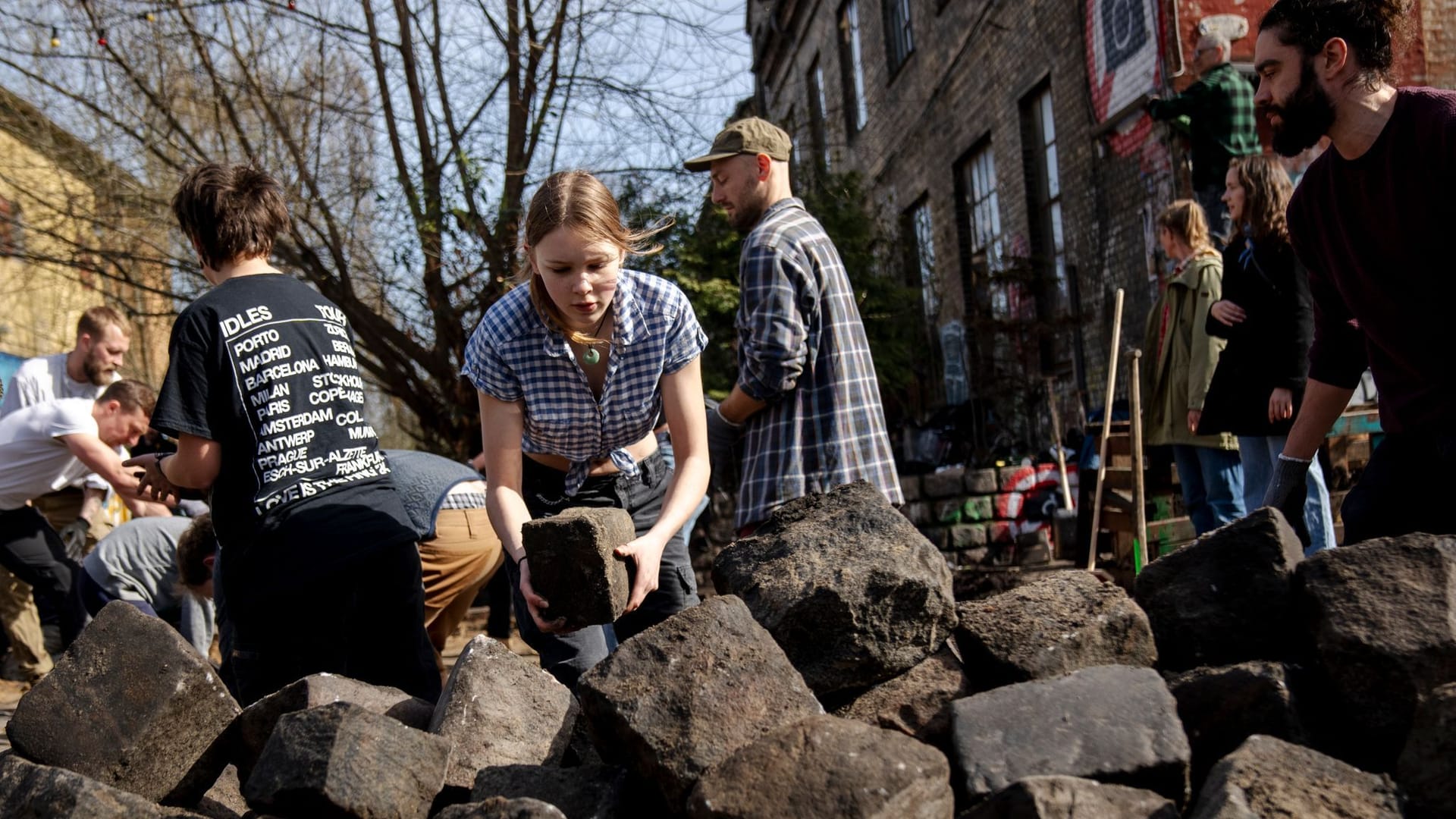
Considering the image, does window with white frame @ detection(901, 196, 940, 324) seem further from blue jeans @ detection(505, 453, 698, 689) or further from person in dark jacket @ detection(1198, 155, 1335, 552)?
blue jeans @ detection(505, 453, 698, 689)

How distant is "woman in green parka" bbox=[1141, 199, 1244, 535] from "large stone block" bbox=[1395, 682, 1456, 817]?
3.24 metres

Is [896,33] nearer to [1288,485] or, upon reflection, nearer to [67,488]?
[67,488]

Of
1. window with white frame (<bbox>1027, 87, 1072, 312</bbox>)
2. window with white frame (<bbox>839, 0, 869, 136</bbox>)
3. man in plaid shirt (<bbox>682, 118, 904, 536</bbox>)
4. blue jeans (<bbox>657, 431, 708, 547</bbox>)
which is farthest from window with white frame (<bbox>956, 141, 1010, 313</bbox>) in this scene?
blue jeans (<bbox>657, 431, 708, 547</bbox>)

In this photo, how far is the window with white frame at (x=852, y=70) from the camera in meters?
17.7

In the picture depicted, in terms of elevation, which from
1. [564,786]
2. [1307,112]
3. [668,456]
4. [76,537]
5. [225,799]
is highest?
[1307,112]

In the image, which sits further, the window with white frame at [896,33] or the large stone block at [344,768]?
the window with white frame at [896,33]

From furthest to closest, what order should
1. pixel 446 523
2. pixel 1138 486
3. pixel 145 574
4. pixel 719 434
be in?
pixel 1138 486, pixel 145 574, pixel 446 523, pixel 719 434

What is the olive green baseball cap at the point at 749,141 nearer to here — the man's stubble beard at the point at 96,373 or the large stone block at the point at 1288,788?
the large stone block at the point at 1288,788

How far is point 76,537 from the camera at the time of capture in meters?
6.61

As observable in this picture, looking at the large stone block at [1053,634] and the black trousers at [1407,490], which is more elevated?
the black trousers at [1407,490]

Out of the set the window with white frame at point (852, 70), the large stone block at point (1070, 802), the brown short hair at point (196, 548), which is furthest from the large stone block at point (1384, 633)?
the window with white frame at point (852, 70)

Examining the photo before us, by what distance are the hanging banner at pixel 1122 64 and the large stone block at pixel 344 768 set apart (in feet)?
26.8

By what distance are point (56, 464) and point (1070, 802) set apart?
5371mm

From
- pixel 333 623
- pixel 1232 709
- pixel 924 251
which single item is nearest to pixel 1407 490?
pixel 1232 709
